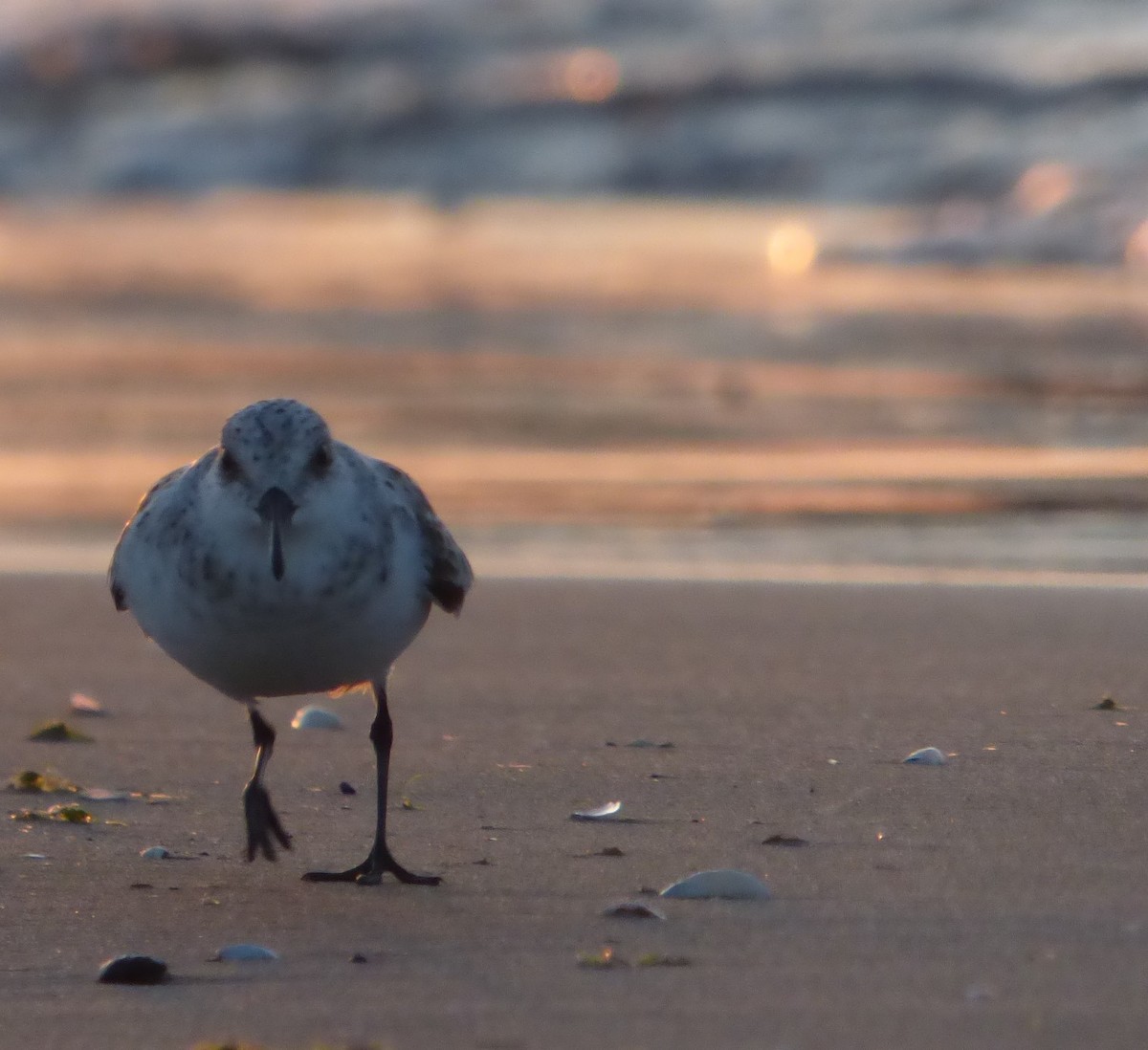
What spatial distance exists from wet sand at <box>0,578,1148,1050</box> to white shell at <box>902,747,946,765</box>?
37 mm

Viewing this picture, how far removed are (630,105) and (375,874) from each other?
914 inches

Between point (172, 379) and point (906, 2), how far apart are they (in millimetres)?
18497

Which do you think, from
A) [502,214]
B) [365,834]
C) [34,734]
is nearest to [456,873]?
[365,834]

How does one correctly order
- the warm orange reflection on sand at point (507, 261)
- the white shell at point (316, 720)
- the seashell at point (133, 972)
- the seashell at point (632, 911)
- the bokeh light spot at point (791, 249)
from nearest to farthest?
1. the seashell at point (133, 972)
2. the seashell at point (632, 911)
3. the white shell at point (316, 720)
4. the warm orange reflection on sand at point (507, 261)
5. the bokeh light spot at point (791, 249)

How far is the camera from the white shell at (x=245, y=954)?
304cm

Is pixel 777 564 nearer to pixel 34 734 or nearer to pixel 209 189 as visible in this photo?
pixel 34 734

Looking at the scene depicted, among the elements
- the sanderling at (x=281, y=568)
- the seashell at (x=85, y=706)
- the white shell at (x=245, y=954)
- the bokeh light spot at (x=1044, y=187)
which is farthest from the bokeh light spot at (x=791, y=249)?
the white shell at (x=245, y=954)

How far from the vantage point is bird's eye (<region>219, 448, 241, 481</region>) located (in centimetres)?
331

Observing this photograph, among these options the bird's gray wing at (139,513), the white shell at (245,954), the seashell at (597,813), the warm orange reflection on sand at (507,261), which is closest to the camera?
the white shell at (245,954)

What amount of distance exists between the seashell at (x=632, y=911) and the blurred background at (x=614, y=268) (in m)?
3.34

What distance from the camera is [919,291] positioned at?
593 inches

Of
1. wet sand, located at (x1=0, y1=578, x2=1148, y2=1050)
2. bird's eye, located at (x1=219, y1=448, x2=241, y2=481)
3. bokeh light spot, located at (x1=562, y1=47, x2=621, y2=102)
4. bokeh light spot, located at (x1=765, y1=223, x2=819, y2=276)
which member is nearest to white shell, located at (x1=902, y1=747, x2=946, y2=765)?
wet sand, located at (x1=0, y1=578, x2=1148, y2=1050)

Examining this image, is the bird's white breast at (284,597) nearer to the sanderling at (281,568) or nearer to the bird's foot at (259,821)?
the sanderling at (281,568)

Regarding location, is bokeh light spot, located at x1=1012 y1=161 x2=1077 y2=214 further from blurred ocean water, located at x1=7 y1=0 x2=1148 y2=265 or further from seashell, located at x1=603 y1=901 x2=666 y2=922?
seashell, located at x1=603 y1=901 x2=666 y2=922
